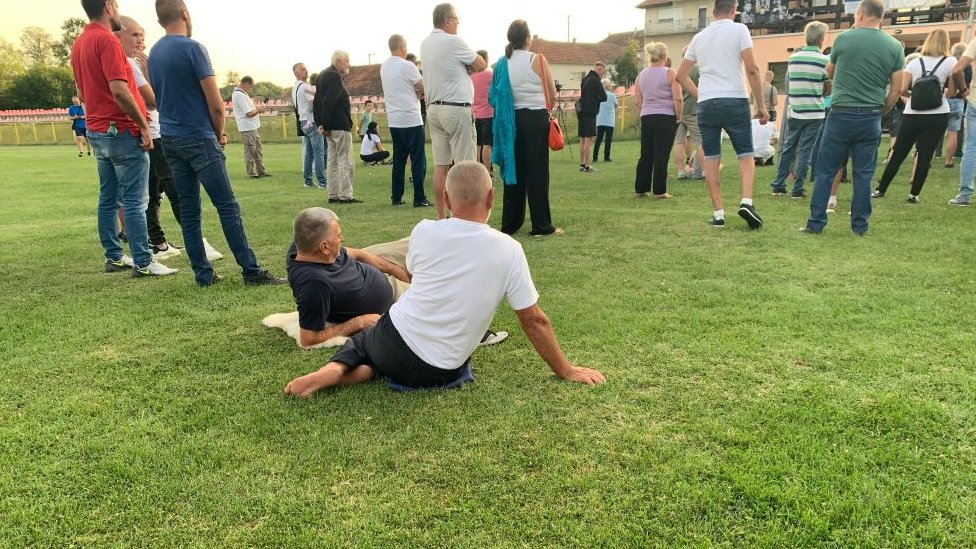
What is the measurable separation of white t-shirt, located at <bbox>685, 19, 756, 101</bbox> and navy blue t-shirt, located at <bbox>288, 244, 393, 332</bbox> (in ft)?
13.4

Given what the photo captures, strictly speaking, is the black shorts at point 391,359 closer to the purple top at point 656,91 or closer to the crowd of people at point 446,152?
the crowd of people at point 446,152

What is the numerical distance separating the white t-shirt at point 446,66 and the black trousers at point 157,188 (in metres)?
2.71

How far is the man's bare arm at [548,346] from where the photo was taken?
8.43 ft

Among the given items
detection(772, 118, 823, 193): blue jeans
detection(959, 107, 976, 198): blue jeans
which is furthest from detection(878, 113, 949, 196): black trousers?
detection(772, 118, 823, 193): blue jeans

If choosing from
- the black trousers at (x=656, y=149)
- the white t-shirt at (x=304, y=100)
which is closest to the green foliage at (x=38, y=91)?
the white t-shirt at (x=304, y=100)

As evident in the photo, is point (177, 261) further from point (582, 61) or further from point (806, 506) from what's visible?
point (582, 61)

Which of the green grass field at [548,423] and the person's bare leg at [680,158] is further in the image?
the person's bare leg at [680,158]

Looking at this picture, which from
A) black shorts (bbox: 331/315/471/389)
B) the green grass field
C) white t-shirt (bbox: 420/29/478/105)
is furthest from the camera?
white t-shirt (bbox: 420/29/478/105)

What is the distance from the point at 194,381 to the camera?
295 cm

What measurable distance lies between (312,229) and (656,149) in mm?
6017

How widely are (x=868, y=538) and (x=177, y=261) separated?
18.3 feet

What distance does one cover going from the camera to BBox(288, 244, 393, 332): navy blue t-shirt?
125 inches

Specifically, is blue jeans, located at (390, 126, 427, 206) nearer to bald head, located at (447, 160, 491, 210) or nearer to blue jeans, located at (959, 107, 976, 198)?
bald head, located at (447, 160, 491, 210)

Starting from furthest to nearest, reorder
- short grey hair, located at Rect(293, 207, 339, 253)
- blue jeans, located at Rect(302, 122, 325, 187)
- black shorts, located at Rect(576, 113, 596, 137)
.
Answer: black shorts, located at Rect(576, 113, 596, 137)
blue jeans, located at Rect(302, 122, 325, 187)
short grey hair, located at Rect(293, 207, 339, 253)
